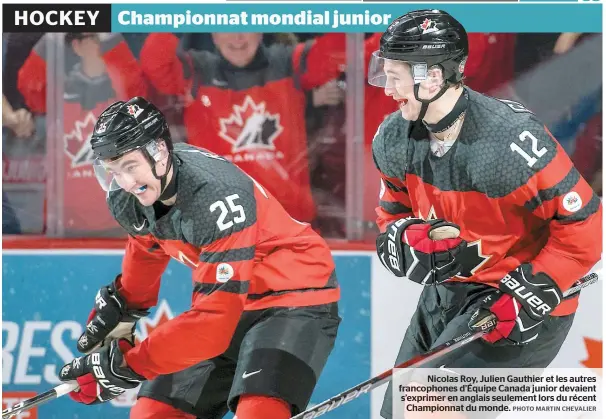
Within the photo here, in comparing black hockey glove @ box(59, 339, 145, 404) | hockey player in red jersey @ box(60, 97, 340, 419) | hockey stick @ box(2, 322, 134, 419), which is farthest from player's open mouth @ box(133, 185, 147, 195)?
hockey stick @ box(2, 322, 134, 419)

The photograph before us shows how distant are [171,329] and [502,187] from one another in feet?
3.00

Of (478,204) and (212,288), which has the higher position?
(478,204)

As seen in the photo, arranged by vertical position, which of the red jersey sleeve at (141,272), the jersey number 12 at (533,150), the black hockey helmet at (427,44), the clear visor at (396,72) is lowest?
the red jersey sleeve at (141,272)

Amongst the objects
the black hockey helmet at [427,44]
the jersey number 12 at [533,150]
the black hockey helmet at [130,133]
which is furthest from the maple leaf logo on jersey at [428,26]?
the black hockey helmet at [130,133]

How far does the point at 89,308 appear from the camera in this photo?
3.01 meters

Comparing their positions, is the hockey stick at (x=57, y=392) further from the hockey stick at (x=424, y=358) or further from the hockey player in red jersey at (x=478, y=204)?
the hockey player in red jersey at (x=478, y=204)

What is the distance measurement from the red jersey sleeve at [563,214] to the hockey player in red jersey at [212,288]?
614 millimetres

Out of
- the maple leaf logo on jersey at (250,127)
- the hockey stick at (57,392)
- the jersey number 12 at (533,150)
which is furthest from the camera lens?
the maple leaf logo on jersey at (250,127)

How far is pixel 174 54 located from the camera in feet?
9.50

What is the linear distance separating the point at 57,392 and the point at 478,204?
1269 mm

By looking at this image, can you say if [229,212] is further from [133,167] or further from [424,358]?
[424,358]

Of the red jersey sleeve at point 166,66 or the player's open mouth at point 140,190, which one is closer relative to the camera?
the player's open mouth at point 140,190

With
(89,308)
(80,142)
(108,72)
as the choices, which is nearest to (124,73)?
(108,72)

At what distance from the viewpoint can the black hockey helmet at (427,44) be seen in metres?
2.31
